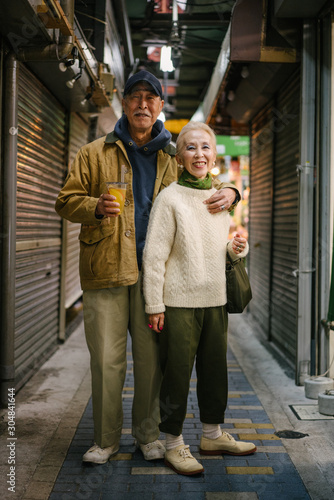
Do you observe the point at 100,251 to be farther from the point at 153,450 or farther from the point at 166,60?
the point at 166,60

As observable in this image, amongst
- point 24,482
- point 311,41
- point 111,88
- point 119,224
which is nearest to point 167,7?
point 111,88

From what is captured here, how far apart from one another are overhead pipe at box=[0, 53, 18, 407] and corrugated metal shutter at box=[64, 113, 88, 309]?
3.01m

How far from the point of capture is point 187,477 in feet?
11.0

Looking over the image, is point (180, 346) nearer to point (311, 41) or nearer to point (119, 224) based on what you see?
point (119, 224)

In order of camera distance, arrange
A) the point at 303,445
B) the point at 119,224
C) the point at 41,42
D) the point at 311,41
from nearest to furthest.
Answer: the point at 119,224 < the point at 303,445 < the point at 41,42 < the point at 311,41

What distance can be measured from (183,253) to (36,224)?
2958 mm

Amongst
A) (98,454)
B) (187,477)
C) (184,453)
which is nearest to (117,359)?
(98,454)

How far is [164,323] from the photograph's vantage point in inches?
136

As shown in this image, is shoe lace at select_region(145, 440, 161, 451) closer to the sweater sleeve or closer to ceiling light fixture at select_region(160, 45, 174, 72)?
the sweater sleeve

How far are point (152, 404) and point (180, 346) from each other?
0.59 meters

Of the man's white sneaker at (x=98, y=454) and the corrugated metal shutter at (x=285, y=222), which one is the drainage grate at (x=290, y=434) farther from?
the corrugated metal shutter at (x=285, y=222)

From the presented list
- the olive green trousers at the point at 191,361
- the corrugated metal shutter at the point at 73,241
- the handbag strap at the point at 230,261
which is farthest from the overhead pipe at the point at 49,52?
the corrugated metal shutter at the point at 73,241

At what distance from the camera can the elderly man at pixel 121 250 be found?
11.4 feet

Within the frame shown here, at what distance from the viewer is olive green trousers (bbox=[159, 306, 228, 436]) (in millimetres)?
3410
